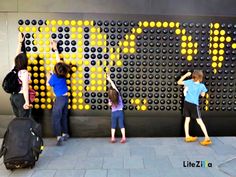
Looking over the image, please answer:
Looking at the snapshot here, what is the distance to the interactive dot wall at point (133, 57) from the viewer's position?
213 inches

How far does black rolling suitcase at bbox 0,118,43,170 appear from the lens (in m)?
3.78

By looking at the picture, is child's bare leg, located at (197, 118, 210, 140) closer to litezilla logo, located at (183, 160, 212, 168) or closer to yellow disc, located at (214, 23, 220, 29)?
litezilla logo, located at (183, 160, 212, 168)

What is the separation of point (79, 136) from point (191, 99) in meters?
2.57

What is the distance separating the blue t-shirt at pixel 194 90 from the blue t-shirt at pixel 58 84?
8.33ft

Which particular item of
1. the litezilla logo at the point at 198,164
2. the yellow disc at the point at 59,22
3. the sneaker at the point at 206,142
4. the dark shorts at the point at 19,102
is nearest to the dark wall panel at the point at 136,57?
the yellow disc at the point at 59,22

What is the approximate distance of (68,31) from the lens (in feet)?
→ 17.7

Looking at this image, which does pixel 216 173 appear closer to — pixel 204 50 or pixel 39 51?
pixel 204 50

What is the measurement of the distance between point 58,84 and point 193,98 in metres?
2.80

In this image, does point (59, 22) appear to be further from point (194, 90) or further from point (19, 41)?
point (194, 90)

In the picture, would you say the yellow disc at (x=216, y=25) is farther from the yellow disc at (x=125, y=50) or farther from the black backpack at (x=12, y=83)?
the black backpack at (x=12, y=83)

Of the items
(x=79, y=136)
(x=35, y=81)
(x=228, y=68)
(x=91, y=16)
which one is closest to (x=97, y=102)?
(x=79, y=136)

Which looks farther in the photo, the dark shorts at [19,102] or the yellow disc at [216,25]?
the yellow disc at [216,25]

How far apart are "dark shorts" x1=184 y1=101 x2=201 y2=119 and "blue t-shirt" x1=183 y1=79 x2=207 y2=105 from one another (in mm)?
81

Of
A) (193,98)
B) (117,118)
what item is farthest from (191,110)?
(117,118)
